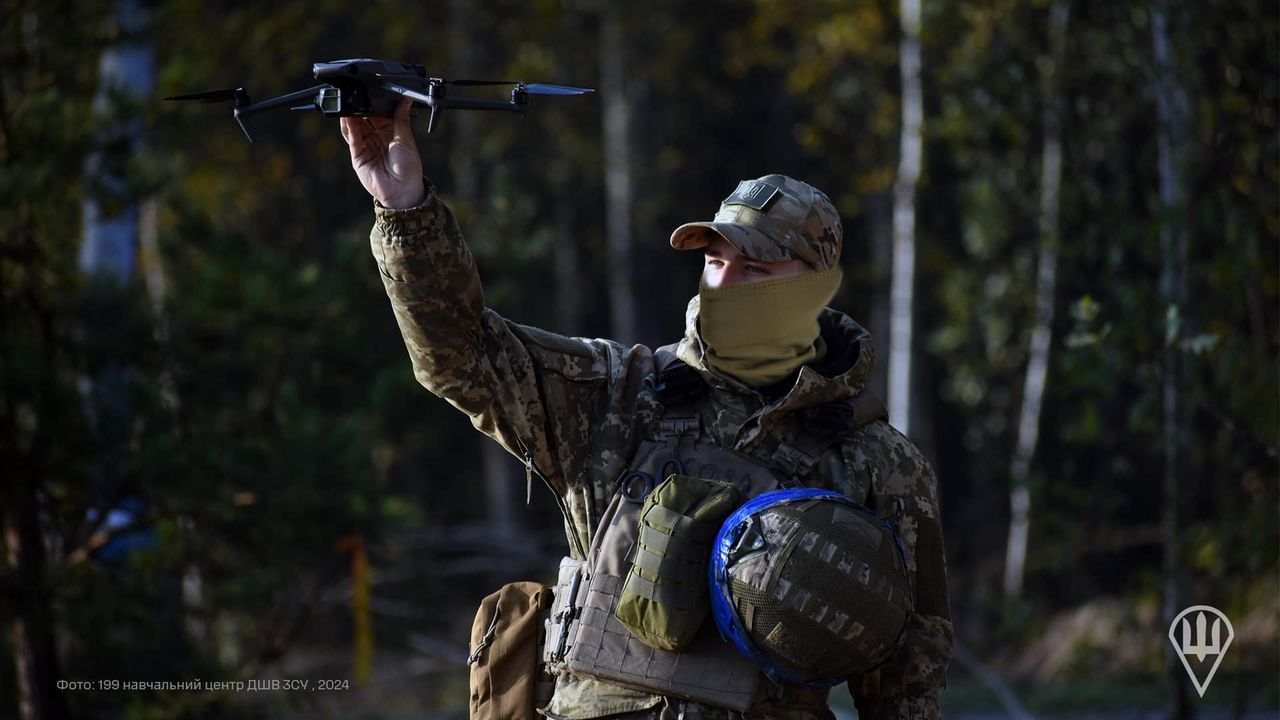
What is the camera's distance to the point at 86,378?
21.1 ft

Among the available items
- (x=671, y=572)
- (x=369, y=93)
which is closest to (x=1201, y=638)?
(x=671, y=572)

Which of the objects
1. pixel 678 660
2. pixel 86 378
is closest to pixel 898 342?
pixel 86 378

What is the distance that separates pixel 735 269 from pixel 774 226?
0.40ft

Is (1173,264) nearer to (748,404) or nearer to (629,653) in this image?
(748,404)

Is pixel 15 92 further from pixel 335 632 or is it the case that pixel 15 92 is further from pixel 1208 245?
pixel 335 632

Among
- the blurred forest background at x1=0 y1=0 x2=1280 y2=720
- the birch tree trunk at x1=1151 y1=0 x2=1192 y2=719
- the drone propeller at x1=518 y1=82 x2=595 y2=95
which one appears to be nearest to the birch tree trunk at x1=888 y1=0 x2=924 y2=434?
the blurred forest background at x1=0 y1=0 x2=1280 y2=720

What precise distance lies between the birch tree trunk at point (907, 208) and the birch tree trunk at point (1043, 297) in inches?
38.8

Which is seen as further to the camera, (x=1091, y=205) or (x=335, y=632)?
(x=335, y=632)

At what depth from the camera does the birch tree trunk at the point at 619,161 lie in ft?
53.3

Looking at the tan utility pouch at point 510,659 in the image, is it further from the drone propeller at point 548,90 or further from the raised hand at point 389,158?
the drone propeller at point 548,90

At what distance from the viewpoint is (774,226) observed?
301cm

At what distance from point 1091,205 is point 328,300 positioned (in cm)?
420

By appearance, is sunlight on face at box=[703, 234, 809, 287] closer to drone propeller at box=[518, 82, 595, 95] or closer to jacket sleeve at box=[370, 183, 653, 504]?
jacket sleeve at box=[370, 183, 653, 504]
